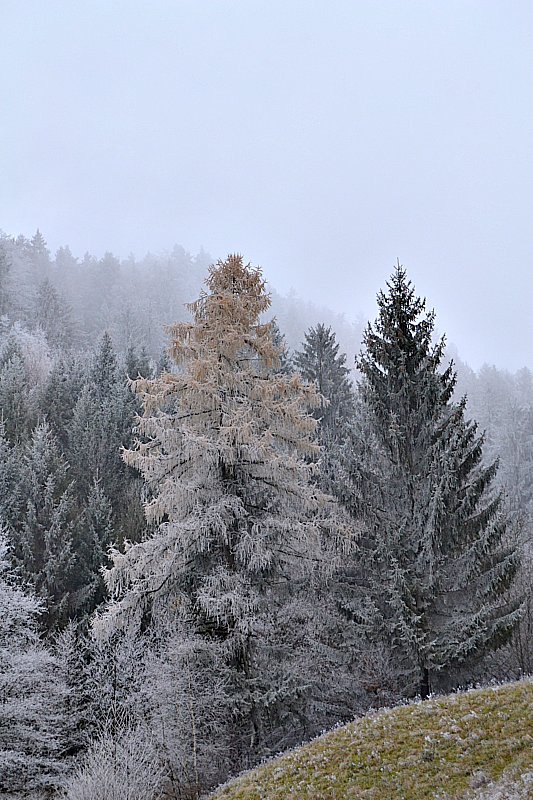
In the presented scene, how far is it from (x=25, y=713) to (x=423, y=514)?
12.2m

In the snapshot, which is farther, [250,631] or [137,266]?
[137,266]

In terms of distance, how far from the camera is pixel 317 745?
10.7 meters

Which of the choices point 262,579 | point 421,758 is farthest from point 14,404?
point 421,758

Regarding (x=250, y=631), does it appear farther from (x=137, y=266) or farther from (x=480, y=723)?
(x=137, y=266)

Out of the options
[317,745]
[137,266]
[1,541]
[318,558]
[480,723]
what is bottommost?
[317,745]

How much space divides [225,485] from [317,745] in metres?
6.07

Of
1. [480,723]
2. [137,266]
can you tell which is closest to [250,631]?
[480,723]

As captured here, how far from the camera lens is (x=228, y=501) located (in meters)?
13.6

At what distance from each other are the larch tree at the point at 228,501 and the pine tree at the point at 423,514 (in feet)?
5.32

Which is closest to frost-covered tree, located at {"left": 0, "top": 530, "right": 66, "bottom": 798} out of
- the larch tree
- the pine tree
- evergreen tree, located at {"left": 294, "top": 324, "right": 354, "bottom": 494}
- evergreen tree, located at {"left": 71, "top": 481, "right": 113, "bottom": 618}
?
evergreen tree, located at {"left": 71, "top": 481, "right": 113, "bottom": 618}

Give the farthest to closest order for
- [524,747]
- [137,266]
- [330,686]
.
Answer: [137,266] < [330,686] < [524,747]

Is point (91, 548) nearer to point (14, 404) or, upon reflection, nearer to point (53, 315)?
point (14, 404)

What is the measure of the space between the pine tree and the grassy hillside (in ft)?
7.00

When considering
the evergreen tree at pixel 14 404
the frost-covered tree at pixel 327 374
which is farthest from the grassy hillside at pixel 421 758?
the frost-covered tree at pixel 327 374
